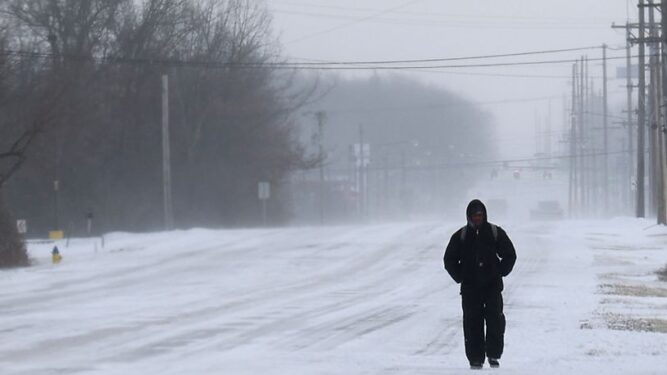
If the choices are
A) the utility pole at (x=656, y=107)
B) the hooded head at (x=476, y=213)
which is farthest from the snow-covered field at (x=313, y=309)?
the utility pole at (x=656, y=107)

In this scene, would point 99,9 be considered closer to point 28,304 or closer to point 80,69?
point 80,69

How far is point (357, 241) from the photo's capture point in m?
42.4

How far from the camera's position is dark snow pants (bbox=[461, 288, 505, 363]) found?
506 inches

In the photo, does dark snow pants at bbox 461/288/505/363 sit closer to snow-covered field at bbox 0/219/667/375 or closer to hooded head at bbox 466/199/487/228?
snow-covered field at bbox 0/219/667/375

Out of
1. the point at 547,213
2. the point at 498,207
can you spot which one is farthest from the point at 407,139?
the point at 547,213

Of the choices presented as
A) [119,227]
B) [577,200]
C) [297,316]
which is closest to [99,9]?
[119,227]

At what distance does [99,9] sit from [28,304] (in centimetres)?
4074

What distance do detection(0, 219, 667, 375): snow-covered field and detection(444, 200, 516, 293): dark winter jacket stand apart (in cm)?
112

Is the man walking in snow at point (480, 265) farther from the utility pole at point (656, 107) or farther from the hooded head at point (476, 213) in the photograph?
the utility pole at point (656, 107)

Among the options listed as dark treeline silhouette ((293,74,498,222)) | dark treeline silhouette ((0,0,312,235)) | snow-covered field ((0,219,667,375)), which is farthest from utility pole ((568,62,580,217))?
snow-covered field ((0,219,667,375))

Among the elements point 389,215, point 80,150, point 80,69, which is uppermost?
point 80,69

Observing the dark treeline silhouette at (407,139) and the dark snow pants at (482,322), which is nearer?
the dark snow pants at (482,322)

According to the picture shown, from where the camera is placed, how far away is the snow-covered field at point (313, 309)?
14586 mm

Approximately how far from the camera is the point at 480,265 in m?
12.7
